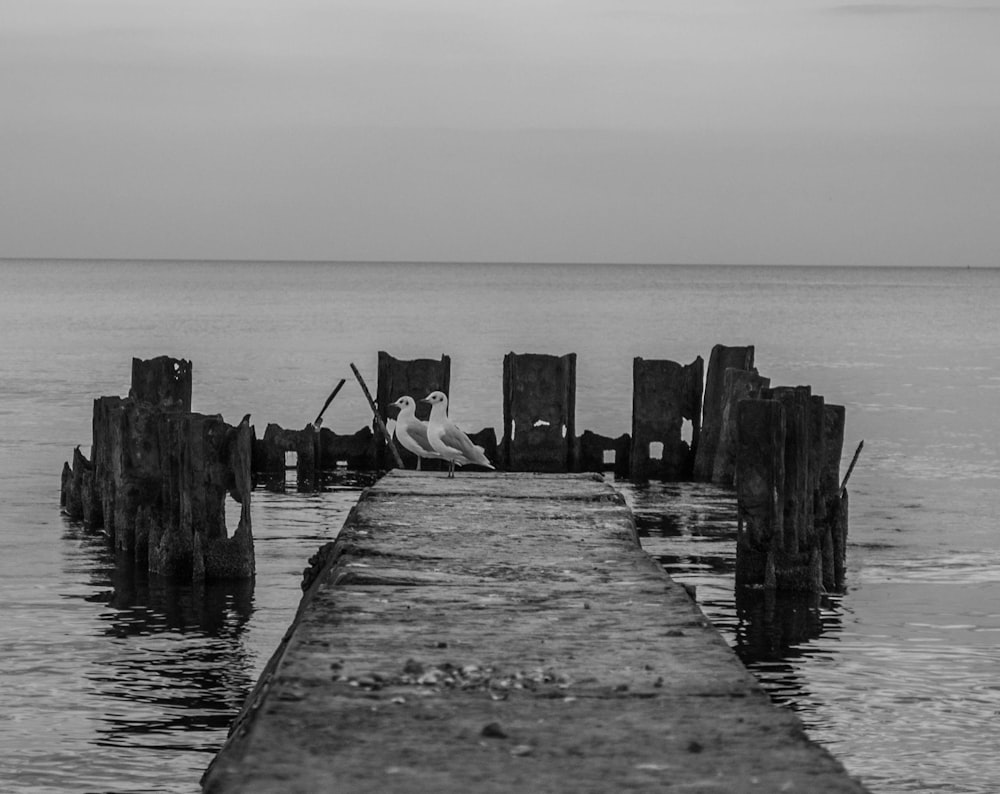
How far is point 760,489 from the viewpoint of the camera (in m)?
14.3

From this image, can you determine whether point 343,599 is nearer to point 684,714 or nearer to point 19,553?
point 684,714

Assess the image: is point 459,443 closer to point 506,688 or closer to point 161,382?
point 161,382

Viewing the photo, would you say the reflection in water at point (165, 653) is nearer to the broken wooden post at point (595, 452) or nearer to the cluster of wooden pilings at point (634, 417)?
the cluster of wooden pilings at point (634, 417)

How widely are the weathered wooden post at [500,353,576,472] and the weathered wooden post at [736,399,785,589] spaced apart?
699cm

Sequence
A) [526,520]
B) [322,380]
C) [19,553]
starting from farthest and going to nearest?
[322,380] → [19,553] → [526,520]

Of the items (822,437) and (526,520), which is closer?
(526,520)

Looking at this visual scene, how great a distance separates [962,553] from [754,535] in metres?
5.02

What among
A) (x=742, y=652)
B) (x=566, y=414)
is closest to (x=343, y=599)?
(x=742, y=652)

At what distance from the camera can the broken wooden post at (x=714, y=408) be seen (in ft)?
72.3

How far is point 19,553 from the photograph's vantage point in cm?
1756

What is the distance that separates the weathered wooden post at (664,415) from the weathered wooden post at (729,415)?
21.4 inches

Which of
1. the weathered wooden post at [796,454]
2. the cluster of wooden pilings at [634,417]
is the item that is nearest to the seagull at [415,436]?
the cluster of wooden pilings at [634,417]

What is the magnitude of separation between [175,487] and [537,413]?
24.3 ft

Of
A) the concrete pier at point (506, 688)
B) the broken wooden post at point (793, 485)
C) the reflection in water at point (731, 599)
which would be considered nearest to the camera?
the concrete pier at point (506, 688)
